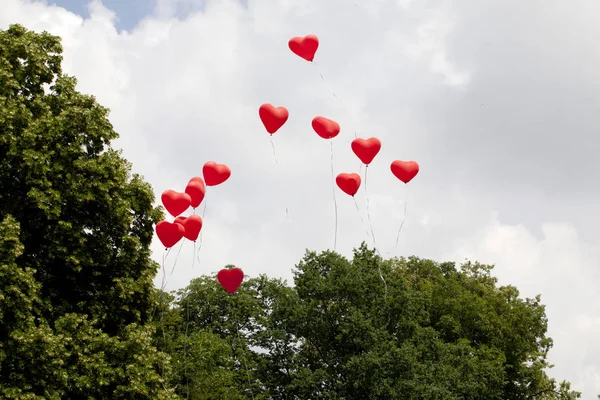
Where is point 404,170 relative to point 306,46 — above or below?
below

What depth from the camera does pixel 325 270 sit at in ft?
101

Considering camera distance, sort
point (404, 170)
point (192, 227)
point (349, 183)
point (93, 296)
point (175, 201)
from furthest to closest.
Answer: point (93, 296) < point (404, 170) < point (349, 183) < point (192, 227) < point (175, 201)

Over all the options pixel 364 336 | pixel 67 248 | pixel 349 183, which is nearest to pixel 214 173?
pixel 349 183

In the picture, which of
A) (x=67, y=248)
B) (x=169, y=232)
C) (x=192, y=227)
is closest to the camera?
(x=169, y=232)

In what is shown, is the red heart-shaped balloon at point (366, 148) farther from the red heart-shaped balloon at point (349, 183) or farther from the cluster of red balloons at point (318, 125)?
the red heart-shaped balloon at point (349, 183)

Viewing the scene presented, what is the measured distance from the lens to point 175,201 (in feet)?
51.0

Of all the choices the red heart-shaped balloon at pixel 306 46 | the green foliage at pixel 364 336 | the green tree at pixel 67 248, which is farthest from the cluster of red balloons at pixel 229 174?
the green foliage at pixel 364 336

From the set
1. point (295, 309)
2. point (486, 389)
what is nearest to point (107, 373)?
point (295, 309)

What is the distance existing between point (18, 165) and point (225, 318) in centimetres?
2063

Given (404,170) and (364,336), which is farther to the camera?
(364,336)

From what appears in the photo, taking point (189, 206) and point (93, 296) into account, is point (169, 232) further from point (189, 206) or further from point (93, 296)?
point (93, 296)

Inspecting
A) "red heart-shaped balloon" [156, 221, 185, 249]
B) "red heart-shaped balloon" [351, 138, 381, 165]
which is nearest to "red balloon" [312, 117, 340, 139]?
"red heart-shaped balloon" [351, 138, 381, 165]

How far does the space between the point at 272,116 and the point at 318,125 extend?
1.01 m

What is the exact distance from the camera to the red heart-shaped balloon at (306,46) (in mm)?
15594
